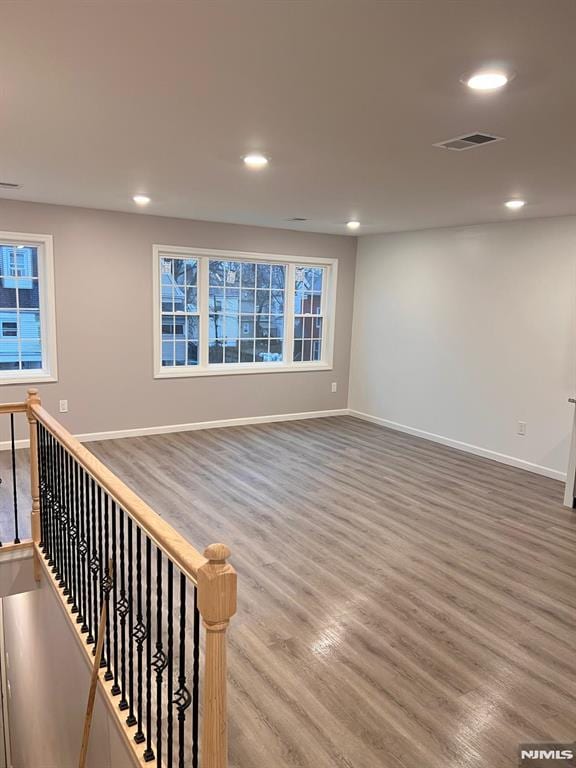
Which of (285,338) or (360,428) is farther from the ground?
(285,338)

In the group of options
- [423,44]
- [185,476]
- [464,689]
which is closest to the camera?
[423,44]

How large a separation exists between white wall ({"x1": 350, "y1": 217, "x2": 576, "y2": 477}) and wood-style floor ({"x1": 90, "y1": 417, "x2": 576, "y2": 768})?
0.64 metres

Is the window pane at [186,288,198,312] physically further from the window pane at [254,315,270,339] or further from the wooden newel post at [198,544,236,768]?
the wooden newel post at [198,544,236,768]

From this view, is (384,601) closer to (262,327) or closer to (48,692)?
(48,692)

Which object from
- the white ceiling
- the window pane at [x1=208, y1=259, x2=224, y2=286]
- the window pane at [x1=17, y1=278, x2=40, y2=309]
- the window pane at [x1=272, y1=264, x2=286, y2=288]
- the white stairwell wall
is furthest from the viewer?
the window pane at [x1=272, y1=264, x2=286, y2=288]

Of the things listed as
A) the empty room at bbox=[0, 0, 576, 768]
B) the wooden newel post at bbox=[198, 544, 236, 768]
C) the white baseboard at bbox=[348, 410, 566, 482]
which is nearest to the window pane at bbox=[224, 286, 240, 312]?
→ the empty room at bbox=[0, 0, 576, 768]

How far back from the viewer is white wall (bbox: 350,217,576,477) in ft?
17.9

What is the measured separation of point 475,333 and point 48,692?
17.1ft

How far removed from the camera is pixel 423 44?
1.82 m

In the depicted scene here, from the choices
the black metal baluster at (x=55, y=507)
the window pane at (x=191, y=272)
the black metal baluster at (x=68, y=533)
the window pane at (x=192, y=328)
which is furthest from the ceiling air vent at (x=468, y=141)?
the window pane at (x=192, y=328)

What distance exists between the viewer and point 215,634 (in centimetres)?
143

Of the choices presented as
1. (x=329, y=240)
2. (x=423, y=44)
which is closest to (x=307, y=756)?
(x=423, y=44)

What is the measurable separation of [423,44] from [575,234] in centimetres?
412

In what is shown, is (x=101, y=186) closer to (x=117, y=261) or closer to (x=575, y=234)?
(x=117, y=261)
